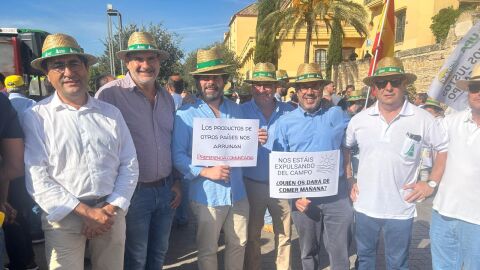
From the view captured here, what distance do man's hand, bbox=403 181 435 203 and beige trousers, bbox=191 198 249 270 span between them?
1.46 metres

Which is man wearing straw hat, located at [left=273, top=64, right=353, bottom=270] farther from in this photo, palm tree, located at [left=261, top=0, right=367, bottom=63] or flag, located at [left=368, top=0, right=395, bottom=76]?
palm tree, located at [left=261, top=0, right=367, bottom=63]

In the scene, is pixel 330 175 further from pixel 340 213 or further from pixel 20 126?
pixel 20 126

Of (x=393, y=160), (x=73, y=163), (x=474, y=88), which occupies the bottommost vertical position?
(x=393, y=160)

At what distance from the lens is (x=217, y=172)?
3324 mm

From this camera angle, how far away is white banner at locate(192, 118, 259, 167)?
3340 mm

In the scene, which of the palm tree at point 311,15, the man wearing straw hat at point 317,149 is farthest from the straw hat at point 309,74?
the palm tree at point 311,15

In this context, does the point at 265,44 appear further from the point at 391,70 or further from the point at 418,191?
the point at 418,191

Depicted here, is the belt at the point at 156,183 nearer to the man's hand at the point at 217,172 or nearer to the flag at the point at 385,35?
the man's hand at the point at 217,172

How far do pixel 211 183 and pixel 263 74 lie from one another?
4.78 ft

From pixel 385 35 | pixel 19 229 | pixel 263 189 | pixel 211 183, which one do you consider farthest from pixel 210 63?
pixel 385 35

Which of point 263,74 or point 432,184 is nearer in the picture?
point 432,184

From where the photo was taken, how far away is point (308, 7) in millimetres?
23188

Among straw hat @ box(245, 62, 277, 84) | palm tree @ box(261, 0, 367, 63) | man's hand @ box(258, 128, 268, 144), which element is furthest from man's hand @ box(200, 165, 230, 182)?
palm tree @ box(261, 0, 367, 63)

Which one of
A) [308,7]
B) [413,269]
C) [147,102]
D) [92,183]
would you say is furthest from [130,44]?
[308,7]
